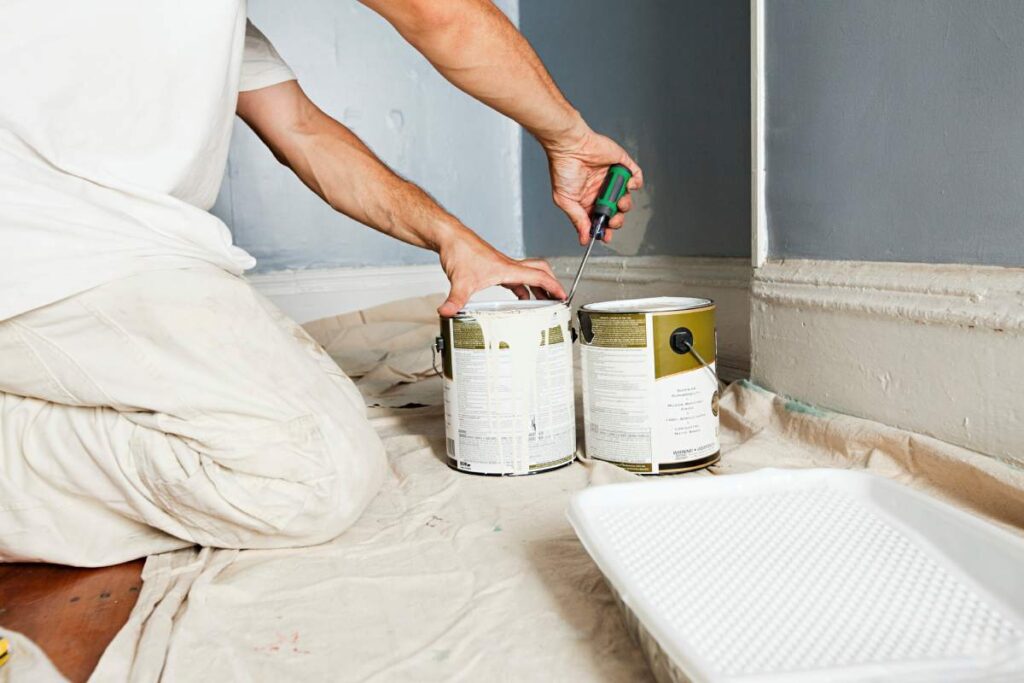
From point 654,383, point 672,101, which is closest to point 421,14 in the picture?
point 654,383

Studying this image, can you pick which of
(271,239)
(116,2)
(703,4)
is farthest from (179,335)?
→ (271,239)

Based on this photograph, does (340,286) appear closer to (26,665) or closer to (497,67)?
(497,67)

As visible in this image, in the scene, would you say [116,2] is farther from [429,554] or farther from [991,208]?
[991,208]

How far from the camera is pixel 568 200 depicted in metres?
1.25

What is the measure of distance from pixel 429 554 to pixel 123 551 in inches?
13.1

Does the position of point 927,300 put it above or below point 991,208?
below

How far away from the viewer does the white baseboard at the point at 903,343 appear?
90 centimetres

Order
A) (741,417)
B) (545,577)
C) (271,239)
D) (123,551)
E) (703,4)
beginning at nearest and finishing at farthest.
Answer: (545,577) → (123,551) → (741,417) → (703,4) → (271,239)

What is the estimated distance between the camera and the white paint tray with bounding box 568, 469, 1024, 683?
1.70 ft

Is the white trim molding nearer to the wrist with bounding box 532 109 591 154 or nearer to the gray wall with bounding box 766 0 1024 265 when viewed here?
the wrist with bounding box 532 109 591 154

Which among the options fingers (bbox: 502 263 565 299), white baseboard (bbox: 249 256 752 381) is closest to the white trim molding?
white baseboard (bbox: 249 256 752 381)

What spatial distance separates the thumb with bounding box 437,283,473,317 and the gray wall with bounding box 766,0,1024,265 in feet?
1.63

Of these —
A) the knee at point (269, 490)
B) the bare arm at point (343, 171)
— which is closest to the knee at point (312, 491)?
the knee at point (269, 490)

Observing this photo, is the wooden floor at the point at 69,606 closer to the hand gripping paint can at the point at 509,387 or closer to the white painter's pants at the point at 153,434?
the white painter's pants at the point at 153,434
